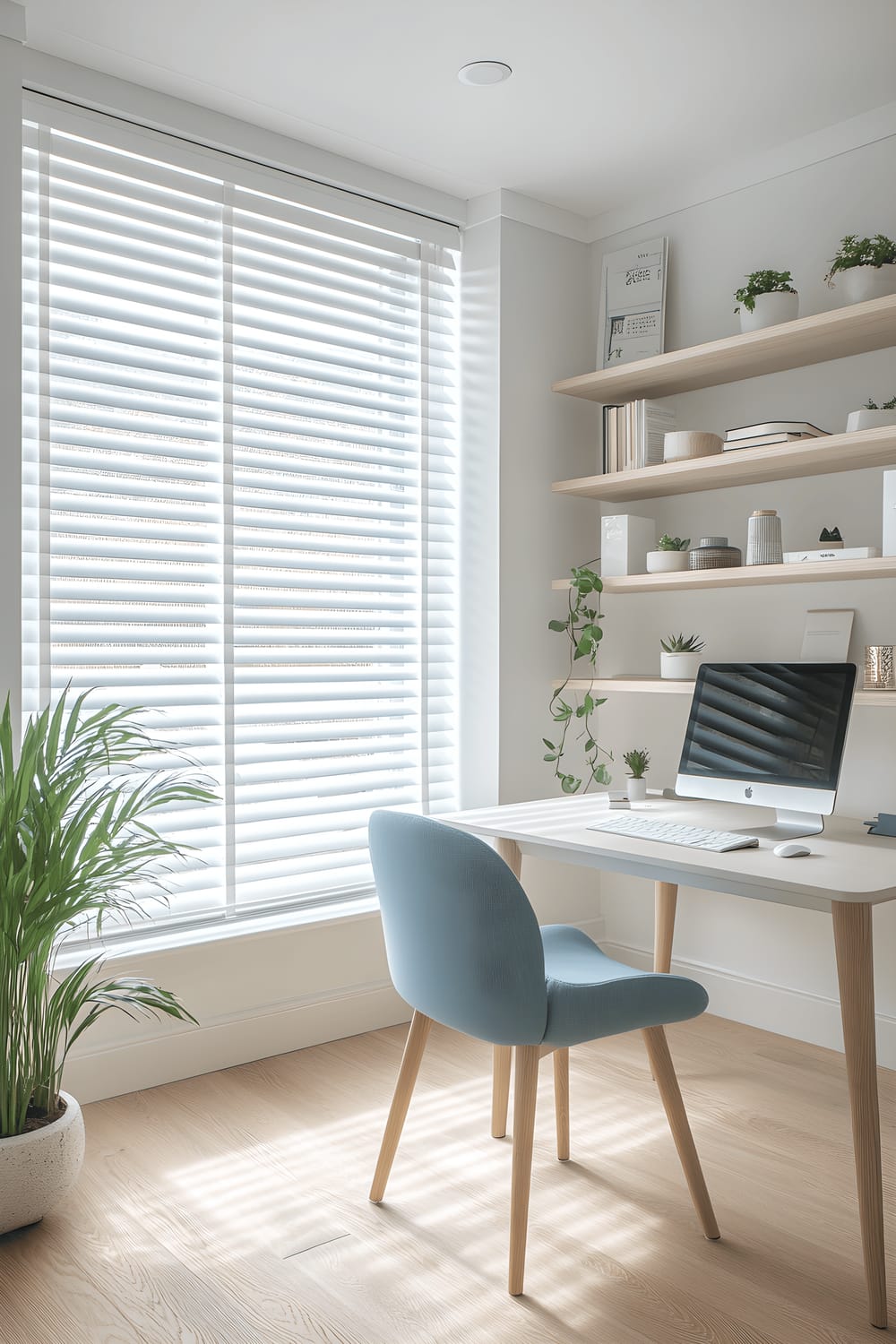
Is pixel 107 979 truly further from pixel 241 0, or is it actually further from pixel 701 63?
pixel 701 63

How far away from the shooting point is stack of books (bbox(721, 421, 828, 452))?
110 inches

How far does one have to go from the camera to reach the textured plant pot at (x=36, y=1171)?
202 centimetres

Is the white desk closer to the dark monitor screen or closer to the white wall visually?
the dark monitor screen

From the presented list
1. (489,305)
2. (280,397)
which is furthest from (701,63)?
(280,397)

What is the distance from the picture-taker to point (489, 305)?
3410 millimetres

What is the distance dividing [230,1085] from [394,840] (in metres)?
1.20

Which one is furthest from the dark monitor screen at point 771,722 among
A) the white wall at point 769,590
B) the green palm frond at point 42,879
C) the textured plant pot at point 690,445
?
the green palm frond at point 42,879

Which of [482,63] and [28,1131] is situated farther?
[482,63]

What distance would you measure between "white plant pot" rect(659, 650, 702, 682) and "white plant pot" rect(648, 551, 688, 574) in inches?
10.0

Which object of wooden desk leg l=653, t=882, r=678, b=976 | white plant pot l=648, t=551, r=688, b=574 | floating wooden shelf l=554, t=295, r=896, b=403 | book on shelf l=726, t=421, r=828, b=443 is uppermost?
floating wooden shelf l=554, t=295, r=896, b=403

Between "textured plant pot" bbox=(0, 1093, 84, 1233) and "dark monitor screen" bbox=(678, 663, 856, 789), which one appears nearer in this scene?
"textured plant pot" bbox=(0, 1093, 84, 1233)

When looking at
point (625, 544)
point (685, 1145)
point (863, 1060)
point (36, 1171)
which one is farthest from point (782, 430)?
point (36, 1171)

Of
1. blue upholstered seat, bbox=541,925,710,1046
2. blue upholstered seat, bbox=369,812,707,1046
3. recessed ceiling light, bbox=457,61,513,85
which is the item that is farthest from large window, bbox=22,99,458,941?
blue upholstered seat, bbox=541,925,710,1046

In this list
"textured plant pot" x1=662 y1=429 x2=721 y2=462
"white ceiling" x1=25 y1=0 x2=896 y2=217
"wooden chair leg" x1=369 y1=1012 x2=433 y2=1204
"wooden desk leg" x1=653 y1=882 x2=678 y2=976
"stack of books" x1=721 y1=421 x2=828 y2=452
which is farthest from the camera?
"textured plant pot" x1=662 y1=429 x2=721 y2=462
